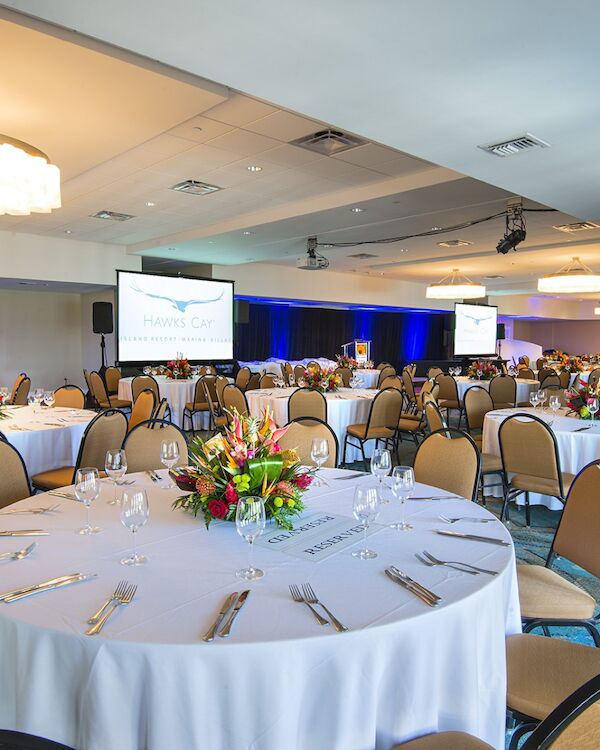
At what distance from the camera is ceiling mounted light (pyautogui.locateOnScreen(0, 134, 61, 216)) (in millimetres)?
A: 4305

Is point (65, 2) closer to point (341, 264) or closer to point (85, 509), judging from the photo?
point (85, 509)

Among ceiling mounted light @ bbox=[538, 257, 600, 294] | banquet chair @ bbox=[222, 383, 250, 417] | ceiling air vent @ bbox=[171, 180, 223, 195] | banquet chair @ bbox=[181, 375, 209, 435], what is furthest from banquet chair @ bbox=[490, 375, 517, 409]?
ceiling air vent @ bbox=[171, 180, 223, 195]

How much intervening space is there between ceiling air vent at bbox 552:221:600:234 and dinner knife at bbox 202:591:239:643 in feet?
27.5

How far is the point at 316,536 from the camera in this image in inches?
85.3

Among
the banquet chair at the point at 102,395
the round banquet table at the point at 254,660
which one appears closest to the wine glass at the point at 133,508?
the round banquet table at the point at 254,660

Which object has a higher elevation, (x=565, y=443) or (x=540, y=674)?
(x=565, y=443)

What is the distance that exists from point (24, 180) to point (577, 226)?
296 inches

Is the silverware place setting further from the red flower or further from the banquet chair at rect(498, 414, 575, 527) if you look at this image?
the banquet chair at rect(498, 414, 575, 527)

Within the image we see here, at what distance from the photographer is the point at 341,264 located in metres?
14.0

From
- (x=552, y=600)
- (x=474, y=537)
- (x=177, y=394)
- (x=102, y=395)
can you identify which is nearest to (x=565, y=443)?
(x=552, y=600)

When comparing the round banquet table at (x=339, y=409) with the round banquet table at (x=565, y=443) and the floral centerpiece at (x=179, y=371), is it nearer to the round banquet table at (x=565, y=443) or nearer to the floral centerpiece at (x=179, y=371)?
the round banquet table at (x=565, y=443)

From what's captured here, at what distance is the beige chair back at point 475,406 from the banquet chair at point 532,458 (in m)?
2.39

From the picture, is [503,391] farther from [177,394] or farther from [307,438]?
[307,438]

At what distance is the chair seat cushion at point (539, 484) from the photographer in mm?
4199
